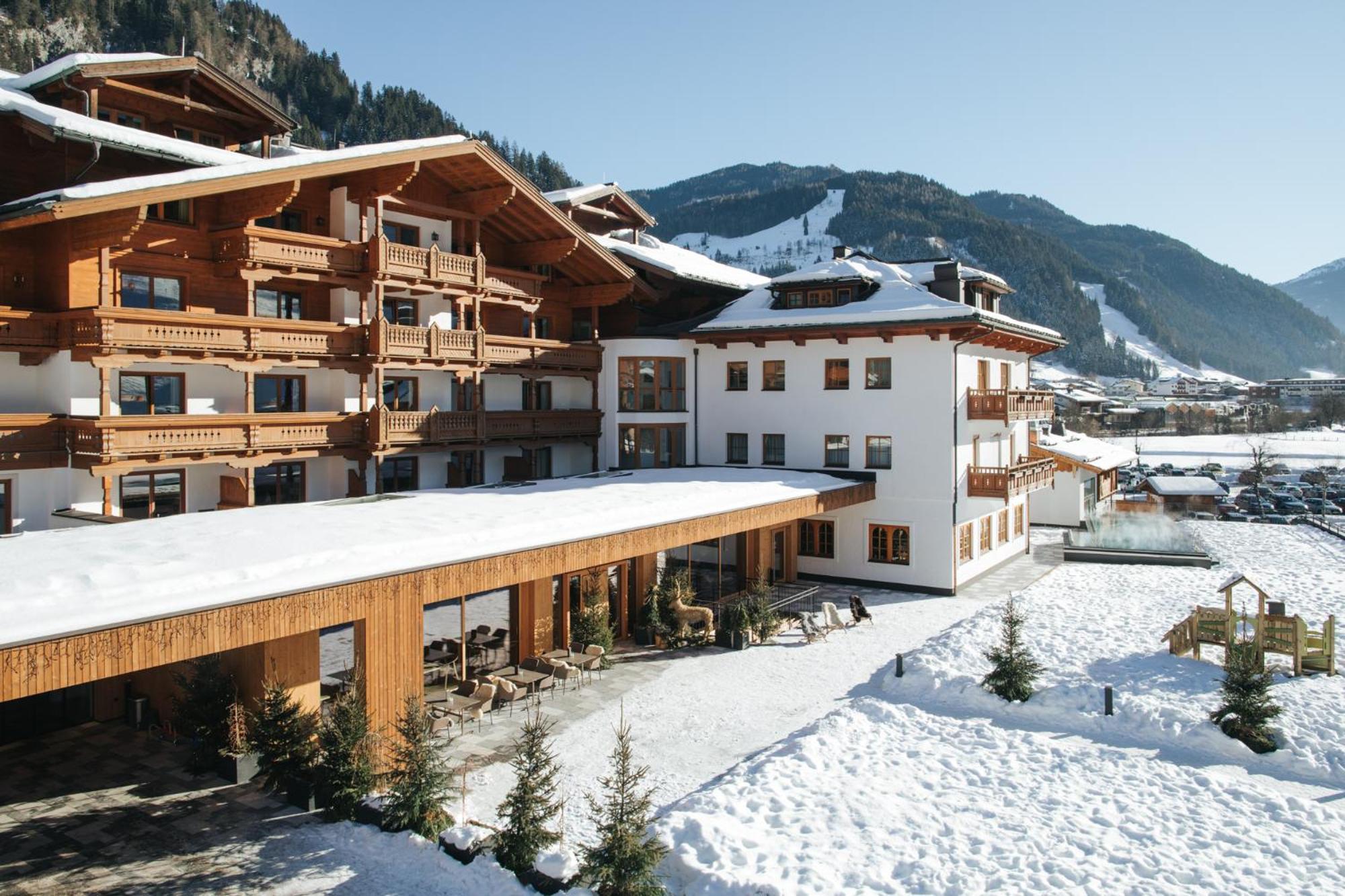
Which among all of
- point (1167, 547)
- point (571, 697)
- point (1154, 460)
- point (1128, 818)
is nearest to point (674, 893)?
point (1128, 818)

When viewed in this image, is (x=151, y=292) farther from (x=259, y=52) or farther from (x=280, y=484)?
(x=259, y=52)

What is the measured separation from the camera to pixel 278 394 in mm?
23938

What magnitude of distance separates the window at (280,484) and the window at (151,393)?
2.61m

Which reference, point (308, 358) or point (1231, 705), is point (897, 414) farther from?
point (308, 358)

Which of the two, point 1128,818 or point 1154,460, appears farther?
point 1154,460

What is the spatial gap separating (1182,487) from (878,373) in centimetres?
3609

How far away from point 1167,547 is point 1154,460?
7616 centimetres

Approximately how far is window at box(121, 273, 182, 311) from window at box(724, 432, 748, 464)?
18.9 metres

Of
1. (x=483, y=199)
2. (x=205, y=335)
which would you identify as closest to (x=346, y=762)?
(x=205, y=335)

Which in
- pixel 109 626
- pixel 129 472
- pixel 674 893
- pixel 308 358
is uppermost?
pixel 308 358

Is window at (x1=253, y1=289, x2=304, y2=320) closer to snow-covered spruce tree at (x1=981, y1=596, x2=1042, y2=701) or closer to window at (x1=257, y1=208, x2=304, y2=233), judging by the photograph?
window at (x1=257, y1=208, x2=304, y2=233)

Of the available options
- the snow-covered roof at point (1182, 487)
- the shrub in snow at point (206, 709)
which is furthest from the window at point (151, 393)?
the snow-covered roof at point (1182, 487)

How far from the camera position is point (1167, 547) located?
36594 mm

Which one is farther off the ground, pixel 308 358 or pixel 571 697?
pixel 308 358
